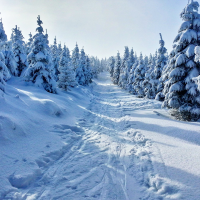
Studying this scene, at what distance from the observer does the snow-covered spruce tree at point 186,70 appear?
1147 centimetres

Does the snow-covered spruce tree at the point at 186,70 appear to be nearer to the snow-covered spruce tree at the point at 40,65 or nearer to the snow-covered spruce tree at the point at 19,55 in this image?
the snow-covered spruce tree at the point at 40,65

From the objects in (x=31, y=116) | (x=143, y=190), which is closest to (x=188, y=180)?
(x=143, y=190)

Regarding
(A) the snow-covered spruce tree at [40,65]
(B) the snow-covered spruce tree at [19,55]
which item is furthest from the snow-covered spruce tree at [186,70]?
(B) the snow-covered spruce tree at [19,55]

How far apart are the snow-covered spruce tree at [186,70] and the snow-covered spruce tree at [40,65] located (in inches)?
591

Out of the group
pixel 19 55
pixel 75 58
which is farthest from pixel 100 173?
pixel 75 58

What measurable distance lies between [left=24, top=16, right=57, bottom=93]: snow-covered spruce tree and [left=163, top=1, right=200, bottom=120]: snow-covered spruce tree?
1500cm

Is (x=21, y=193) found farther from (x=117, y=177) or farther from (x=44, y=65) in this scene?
(x=44, y=65)

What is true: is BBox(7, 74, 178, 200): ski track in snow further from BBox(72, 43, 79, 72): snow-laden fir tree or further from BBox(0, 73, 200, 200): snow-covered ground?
BBox(72, 43, 79, 72): snow-laden fir tree

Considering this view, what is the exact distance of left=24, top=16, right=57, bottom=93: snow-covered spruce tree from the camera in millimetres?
18628

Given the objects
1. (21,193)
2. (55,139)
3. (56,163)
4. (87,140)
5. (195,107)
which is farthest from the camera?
(195,107)

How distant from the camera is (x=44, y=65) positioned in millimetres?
19141

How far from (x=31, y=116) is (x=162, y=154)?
770 centimetres

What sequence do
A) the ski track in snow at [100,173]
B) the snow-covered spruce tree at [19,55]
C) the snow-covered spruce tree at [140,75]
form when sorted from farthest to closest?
the snow-covered spruce tree at [140,75]
the snow-covered spruce tree at [19,55]
the ski track in snow at [100,173]

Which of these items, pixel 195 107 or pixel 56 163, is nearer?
pixel 56 163
